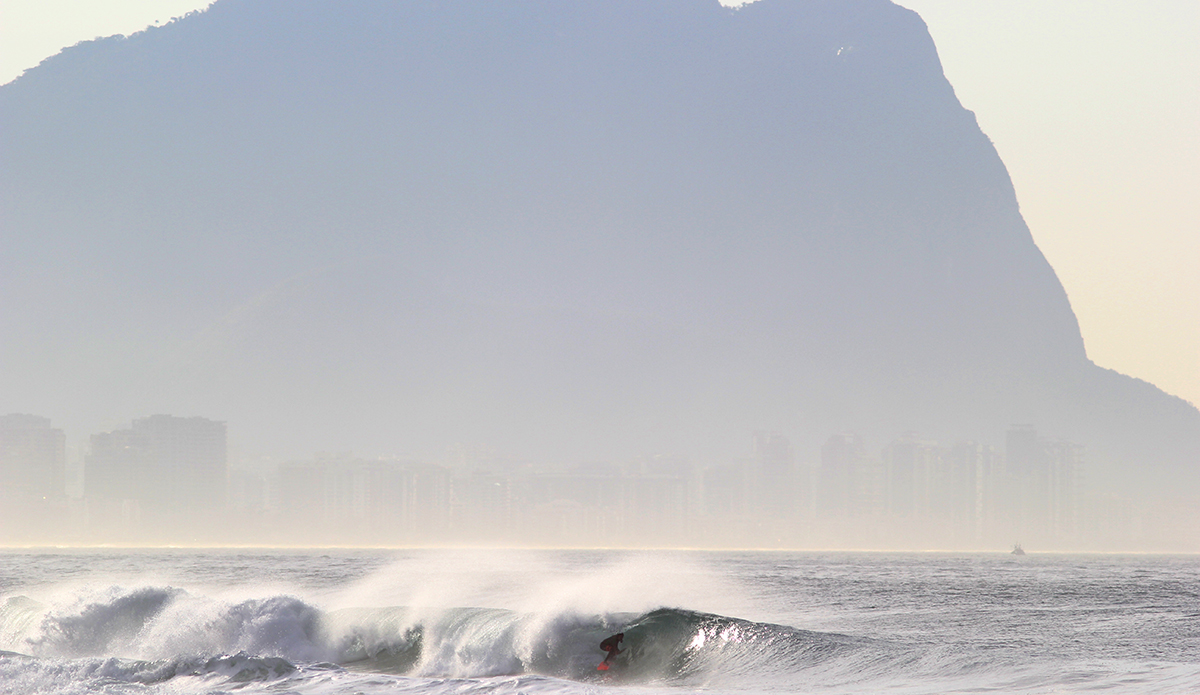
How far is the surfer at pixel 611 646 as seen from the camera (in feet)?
77.4

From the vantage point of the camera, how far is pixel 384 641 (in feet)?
85.1

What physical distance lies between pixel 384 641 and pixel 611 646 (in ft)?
19.7

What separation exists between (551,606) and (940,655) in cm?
965

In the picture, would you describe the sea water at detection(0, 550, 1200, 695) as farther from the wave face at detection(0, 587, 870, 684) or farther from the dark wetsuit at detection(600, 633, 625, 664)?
the dark wetsuit at detection(600, 633, 625, 664)

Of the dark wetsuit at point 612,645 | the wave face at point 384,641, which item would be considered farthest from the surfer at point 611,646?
the wave face at point 384,641

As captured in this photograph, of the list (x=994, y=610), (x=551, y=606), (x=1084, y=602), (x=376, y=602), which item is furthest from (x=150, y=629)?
(x=1084, y=602)

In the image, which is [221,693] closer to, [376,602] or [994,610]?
[376,602]

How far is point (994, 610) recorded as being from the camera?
132ft

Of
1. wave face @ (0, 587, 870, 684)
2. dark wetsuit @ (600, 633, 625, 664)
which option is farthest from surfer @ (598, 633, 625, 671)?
wave face @ (0, 587, 870, 684)

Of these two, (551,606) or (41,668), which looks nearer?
(41,668)

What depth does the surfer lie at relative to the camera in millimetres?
23583

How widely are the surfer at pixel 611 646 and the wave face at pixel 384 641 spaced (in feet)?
0.61

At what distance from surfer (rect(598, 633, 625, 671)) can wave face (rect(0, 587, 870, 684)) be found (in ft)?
0.61

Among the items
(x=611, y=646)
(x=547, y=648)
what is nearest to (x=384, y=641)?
(x=547, y=648)
